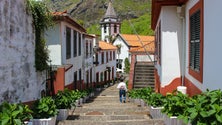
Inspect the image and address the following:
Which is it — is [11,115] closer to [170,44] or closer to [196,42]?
[196,42]

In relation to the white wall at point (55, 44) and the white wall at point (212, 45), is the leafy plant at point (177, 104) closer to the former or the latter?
the white wall at point (212, 45)

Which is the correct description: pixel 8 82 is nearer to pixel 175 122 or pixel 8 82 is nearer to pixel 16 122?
pixel 16 122

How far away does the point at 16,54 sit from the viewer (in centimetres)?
825

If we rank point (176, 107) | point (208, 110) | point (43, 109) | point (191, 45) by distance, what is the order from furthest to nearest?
point (191, 45)
point (43, 109)
point (176, 107)
point (208, 110)

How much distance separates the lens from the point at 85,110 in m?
13.1

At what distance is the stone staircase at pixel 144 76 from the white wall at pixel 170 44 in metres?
8.65

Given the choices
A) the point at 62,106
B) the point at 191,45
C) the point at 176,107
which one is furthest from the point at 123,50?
the point at 176,107

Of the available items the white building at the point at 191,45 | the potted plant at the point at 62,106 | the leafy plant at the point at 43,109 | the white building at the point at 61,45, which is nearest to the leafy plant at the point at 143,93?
the white building at the point at 191,45

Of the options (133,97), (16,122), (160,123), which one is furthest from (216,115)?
(133,97)

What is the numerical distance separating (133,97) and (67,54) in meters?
4.04

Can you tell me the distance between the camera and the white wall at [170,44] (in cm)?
1088

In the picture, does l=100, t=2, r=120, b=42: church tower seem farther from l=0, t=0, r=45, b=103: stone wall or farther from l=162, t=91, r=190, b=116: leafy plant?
l=162, t=91, r=190, b=116: leafy plant

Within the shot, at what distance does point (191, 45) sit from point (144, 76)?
12.1 meters

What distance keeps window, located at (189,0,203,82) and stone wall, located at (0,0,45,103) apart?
4224 millimetres
